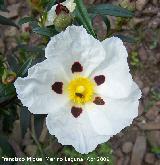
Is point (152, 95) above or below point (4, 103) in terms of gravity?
Answer: above

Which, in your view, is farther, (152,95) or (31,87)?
(152,95)

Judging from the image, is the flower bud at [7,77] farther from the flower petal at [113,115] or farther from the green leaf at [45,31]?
the flower petal at [113,115]

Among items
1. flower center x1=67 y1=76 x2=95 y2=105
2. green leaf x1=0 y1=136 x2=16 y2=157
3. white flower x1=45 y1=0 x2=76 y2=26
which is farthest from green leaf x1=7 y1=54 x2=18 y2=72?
flower center x1=67 y1=76 x2=95 y2=105

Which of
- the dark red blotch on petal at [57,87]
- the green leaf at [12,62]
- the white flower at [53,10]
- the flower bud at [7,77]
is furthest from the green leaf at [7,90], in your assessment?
the green leaf at [12,62]

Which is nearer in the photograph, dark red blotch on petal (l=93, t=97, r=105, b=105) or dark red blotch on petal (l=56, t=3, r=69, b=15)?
dark red blotch on petal (l=56, t=3, r=69, b=15)

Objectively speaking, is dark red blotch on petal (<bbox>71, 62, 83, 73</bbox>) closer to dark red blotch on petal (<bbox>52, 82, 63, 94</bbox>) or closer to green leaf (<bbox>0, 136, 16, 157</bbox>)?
dark red blotch on petal (<bbox>52, 82, 63, 94</bbox>)

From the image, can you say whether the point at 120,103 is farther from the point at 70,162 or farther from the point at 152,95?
the point at 152,95

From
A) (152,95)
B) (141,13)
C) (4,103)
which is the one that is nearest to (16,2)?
(141,13)
